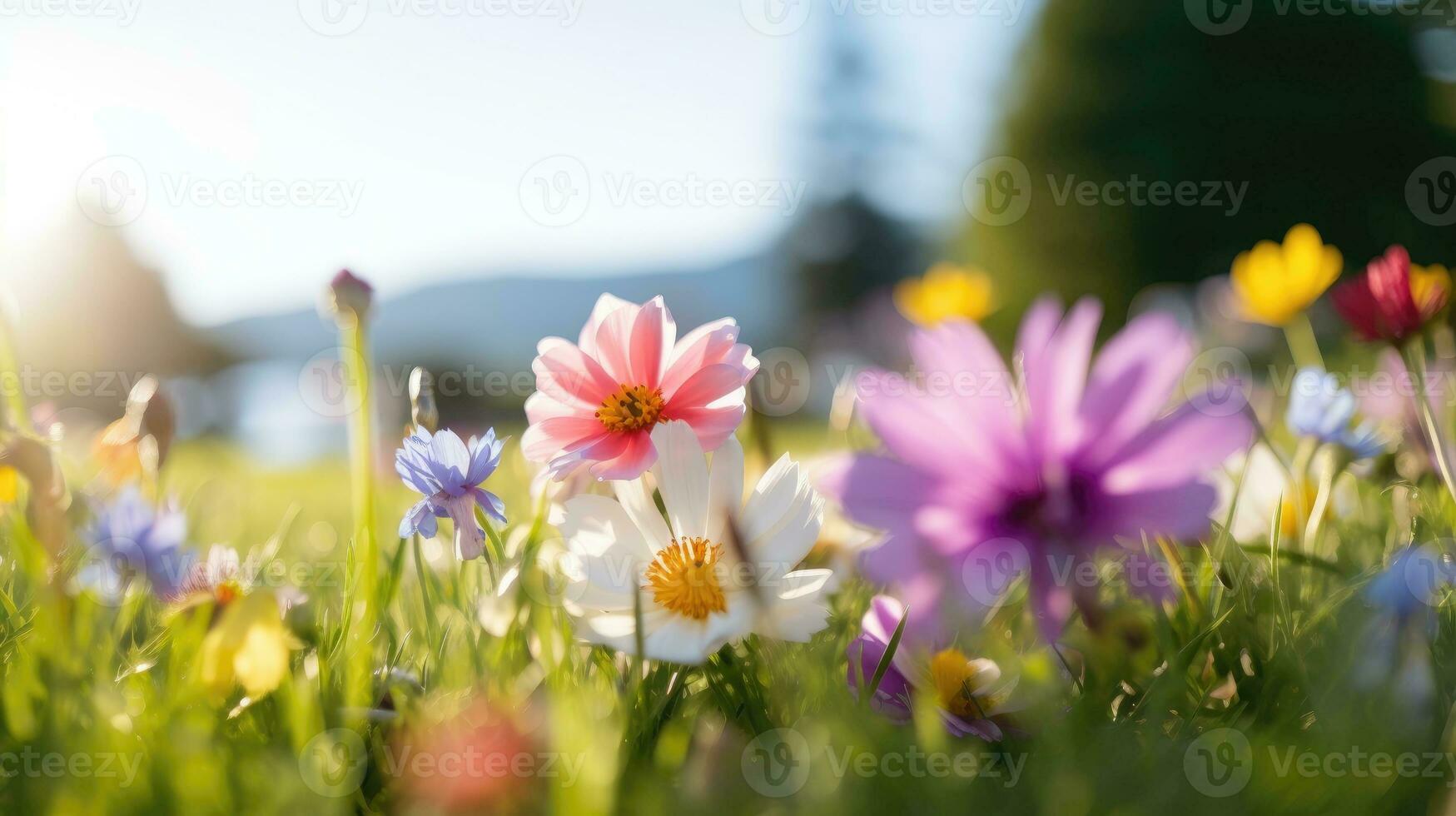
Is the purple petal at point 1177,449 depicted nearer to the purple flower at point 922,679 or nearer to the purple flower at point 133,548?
the purple flower at point 922,679

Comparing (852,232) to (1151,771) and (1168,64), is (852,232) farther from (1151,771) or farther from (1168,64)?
(1151,771)

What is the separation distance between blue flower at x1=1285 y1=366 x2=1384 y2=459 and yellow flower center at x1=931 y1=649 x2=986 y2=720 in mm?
810

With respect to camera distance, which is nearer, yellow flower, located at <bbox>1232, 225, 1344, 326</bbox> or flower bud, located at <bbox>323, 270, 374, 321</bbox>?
flower bud, located at <bbox>323, 270, 374, 321</bbox>

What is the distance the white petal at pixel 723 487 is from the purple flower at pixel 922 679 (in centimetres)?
17

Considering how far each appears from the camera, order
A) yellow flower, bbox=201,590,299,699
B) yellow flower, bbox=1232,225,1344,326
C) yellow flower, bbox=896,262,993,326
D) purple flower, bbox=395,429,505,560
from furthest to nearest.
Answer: yellow flower, bbox=896,262,993,326 → yellow flower, bbox=1232,225,1344,326 → purple flower, bbox=395,429,505,560 → yellow flower, bbox=201,590,299,699

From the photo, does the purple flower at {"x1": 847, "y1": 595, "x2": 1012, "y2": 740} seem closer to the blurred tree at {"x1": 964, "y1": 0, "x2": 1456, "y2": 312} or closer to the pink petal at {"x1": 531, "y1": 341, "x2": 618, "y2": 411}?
the pink petal at {"x1": 531, "y1": 341, "x2": 618, "y2": 411}

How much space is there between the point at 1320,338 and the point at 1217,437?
14505mm

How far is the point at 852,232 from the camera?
2972 cm

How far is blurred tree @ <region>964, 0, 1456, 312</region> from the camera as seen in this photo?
14.0 m

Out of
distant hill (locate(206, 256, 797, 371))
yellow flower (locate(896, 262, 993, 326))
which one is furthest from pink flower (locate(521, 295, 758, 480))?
distant hill (locate(206, 256, 797, 371))

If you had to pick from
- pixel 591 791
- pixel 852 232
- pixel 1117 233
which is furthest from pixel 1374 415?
pixel 852 232

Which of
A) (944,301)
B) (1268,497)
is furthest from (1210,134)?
(1268,497)

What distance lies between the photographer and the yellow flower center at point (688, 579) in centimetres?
91

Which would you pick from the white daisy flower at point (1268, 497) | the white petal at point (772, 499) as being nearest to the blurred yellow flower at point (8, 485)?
the white petal at point (772, 499)
